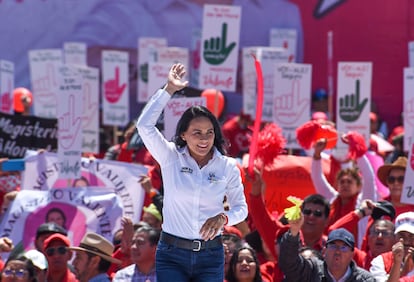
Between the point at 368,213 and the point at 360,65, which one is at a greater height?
the point at 360,65

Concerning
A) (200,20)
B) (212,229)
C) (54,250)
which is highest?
(200,20)

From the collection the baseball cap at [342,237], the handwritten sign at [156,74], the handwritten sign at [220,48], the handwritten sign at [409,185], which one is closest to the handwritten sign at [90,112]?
the handwritten sign at [156,74]

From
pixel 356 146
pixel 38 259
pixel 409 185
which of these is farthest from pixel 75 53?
pixel 38 259

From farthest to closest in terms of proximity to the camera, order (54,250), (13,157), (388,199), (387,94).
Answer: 1. (387,94)
2. (13,157)
3. (388,199)
4. (54,250)

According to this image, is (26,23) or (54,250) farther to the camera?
(26,23)

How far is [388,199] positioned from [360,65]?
2.62 m

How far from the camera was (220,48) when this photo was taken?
13070 millimetres

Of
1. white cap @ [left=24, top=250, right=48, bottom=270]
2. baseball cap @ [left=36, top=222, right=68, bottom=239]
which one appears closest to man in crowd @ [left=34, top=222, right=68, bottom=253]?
baseball cap @ [left=36, top=222, right=68, bottom=239]

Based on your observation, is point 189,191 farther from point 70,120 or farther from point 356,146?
point 70,120

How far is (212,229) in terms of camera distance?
21.0ft

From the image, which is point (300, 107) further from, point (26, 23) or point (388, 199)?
point (26, 23)

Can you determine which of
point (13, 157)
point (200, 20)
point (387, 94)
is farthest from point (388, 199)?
point (200, 20)

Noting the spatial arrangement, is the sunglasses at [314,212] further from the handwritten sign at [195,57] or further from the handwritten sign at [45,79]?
the handwritten sign at [195,57]

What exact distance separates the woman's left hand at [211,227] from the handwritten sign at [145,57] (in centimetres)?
942
